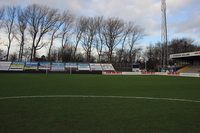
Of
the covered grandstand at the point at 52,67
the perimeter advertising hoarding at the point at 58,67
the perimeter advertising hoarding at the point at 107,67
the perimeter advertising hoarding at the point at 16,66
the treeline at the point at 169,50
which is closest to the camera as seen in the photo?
the perimeter advertising hoarding at the point at 16,66

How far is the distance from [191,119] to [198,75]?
44731 mm

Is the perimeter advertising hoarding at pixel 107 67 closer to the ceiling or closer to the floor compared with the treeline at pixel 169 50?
closer to the floor

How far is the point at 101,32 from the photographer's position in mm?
81250

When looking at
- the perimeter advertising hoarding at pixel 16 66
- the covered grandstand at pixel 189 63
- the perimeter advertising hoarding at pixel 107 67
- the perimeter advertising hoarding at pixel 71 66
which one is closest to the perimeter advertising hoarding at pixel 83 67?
the perimeter advertising hoarding at pixel 71 66

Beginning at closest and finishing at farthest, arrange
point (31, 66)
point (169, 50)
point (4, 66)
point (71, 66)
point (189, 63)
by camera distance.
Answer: point (4, 66)
point (31, 66)
point (71, 66)
point (189, 63)
point (169, 50)

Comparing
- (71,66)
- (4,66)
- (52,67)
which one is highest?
(71,66)

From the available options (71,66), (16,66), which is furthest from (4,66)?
(71,66)

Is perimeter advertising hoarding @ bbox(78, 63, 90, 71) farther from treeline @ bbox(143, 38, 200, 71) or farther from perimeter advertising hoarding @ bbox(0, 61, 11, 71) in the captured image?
treeline @ bbox(143, 38, 200, 71)

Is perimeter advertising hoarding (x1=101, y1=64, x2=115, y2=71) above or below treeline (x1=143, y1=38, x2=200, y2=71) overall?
below

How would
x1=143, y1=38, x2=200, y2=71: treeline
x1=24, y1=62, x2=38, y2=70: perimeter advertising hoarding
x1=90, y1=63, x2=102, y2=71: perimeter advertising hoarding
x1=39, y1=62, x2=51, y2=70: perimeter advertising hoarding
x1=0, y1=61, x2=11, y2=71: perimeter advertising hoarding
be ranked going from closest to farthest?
x1=0, y1=61, x2=11, y2=71: perimeter advertising hoarding
x1=24, y1=62, x2=38, y2=70: perimeter advertising hoarding
x1=39, y1=62, x2=51, y2=70: perimeter advertising hoarding
x1=90, y1=63, x2=102, y2=71: perimeter advertising hoarding
x1=143, y1=38, x2=200, y2=71: treeline

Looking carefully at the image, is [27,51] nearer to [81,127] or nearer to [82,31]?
[82,31]

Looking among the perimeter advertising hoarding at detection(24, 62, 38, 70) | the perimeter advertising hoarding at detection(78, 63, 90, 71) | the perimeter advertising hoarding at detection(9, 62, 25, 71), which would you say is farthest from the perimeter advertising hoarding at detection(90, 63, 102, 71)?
the perimeter advertising hoarding at detection(9, 62, 25, 71)

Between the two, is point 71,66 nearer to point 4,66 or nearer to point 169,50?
point 4,66

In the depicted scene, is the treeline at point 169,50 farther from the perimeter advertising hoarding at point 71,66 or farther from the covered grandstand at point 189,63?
the perimeter advertising hoarding at point 71,66
